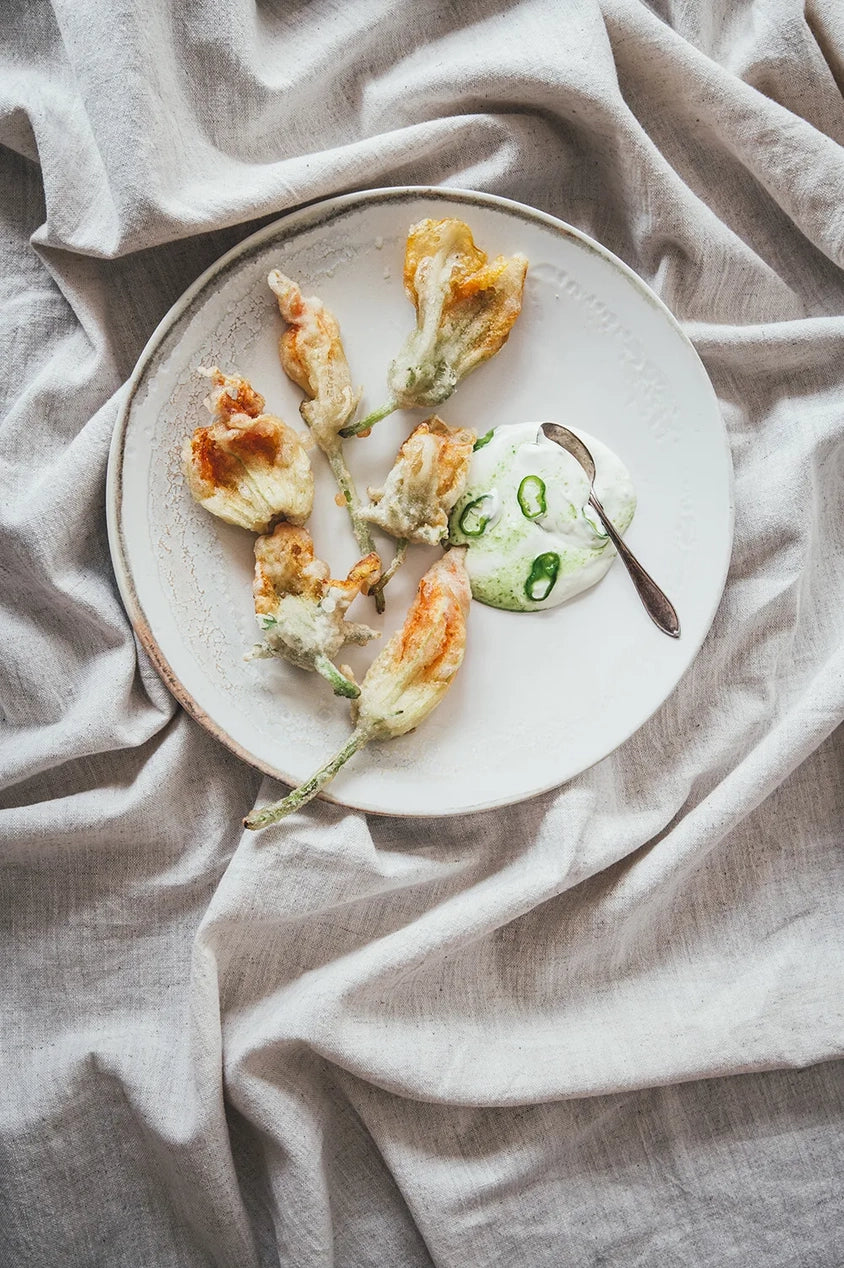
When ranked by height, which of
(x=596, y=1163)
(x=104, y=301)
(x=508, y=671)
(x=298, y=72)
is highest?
(x=298, y=72)

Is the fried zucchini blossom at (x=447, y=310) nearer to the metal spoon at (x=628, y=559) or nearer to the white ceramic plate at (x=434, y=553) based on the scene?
the white ceramic plate at (x=434, y=553)

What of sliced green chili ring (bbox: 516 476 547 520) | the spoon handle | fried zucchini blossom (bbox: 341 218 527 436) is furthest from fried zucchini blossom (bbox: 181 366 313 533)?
the spoon handle

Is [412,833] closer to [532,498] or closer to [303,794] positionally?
[303,794]

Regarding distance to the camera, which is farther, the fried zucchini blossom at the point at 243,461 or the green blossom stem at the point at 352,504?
the green blossom stem at the point at 352,504

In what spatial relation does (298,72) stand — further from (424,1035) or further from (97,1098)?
(97,1098)

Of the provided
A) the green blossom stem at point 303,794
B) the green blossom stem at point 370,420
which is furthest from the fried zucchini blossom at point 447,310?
the green blossom stem at point 303,794

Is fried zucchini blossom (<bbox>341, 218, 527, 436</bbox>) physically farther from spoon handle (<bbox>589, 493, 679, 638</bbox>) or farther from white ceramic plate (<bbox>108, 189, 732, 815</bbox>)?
spoon handle (<bbox>589, 493, 679, 638</bbox>)

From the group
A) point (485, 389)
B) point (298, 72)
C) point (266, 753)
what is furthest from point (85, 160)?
point (266, 753)
